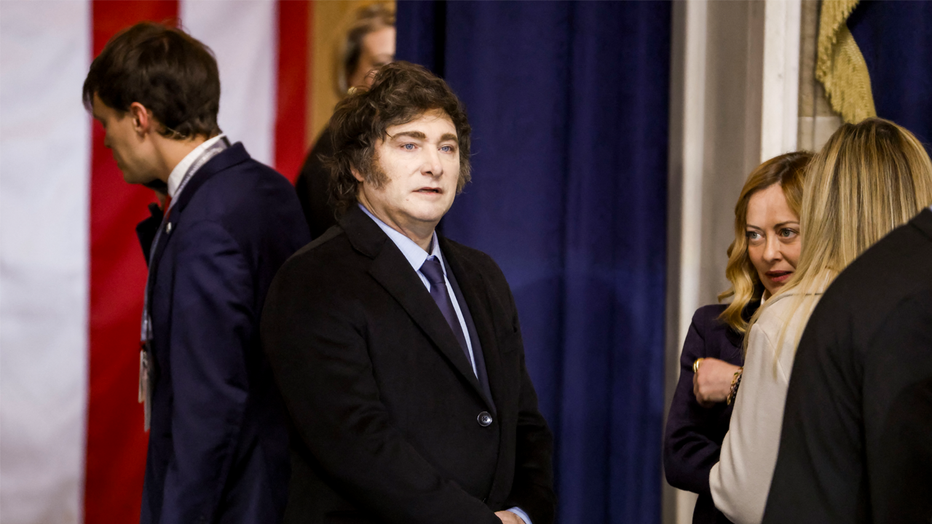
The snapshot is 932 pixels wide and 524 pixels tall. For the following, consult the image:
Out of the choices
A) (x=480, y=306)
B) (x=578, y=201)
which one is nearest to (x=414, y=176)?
(x=480, y=306)

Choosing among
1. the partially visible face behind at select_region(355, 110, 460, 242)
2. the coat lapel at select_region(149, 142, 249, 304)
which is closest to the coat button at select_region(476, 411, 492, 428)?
the partially visible face behind at select_region(355, 110, 460, 242)

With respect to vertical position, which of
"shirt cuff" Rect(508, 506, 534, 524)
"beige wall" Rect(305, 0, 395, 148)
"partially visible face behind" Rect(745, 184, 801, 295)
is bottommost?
"shirt cuff" Rect(508, 506, 534, 524)

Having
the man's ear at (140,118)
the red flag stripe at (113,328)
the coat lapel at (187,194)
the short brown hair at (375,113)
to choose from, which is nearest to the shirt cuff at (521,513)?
the short brown hair at (375,113)

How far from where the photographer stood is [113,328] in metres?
2.42

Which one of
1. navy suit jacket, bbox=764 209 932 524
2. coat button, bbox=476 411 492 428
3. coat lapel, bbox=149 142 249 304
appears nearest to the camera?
navy suit jacket, bbox=764 209 932 524

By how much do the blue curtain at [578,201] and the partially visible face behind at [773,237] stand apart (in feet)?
2.51

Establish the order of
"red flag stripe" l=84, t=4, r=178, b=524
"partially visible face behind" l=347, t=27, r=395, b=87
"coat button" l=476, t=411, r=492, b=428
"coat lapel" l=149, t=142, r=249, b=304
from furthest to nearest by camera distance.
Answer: "partially visible face behind" l=347, t=27, r=395, b=87
"red flag stripe" l=84, t=4, r=178, b=524
"coat lapel" l=149, t=142, r=249, b=304
"coat button" l=476, t=411, r=492, b=428

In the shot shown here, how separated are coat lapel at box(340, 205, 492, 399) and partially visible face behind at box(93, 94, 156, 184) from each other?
613 millimetres

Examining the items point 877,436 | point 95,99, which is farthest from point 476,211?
point 877,436

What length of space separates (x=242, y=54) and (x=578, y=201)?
1.13 meters

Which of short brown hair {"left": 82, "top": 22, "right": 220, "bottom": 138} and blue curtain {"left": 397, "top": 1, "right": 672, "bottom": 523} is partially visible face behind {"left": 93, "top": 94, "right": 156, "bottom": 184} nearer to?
short brown hair {"left": 82, "top": 22, "right": 220, "bottom": 138}

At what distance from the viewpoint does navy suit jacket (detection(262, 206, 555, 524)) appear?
123cm

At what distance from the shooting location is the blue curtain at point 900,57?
6.79 feet

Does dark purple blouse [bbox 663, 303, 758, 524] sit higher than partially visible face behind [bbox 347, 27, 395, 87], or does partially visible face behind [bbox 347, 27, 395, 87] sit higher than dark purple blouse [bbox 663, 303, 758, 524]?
partially visible face behind [bbox 347, 27, 395, 87]
